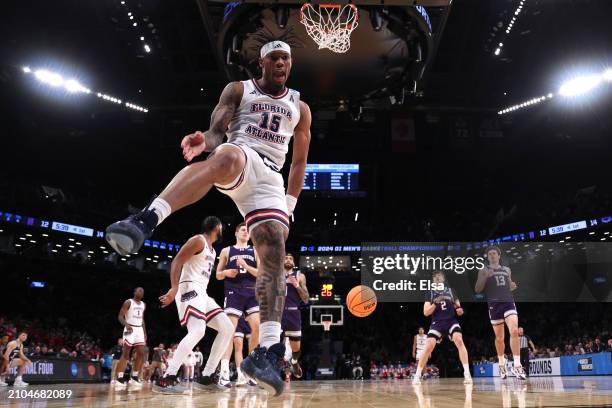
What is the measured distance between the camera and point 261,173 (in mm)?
3383

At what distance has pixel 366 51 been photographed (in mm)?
14773

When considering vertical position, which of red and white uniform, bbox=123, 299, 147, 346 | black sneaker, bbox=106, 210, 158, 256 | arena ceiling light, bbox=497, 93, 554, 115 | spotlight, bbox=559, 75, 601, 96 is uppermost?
arena ceiling light, bbox=497, 93, 554, 115

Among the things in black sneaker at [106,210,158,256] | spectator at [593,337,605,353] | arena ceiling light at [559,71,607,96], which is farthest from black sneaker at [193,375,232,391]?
arena ceiling light at [559,71,607,96]

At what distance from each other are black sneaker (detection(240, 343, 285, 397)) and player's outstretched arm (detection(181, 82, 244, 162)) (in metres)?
1.20

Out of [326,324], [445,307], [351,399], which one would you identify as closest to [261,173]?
[351,399]

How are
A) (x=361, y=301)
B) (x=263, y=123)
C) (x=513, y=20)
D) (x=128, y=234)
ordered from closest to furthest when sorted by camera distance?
(x=128, y=234), (x=263, y=123), (x=513, y=20), (x=361, y=301)

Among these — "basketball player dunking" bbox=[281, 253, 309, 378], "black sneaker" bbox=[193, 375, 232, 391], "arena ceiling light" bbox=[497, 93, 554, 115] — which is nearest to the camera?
"black sneaker" bbox=[193, 375, 232, 391]

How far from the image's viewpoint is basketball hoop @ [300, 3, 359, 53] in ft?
37.8

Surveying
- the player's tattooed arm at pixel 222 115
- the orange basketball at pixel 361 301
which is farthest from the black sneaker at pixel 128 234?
the orange basketball at pixel 361 301

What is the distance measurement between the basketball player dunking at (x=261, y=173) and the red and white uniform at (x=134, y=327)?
7518 mm

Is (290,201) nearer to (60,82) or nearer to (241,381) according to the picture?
(241,381)

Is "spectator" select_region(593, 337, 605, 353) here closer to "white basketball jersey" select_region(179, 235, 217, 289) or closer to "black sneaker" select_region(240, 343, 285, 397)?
"white basketball jersey" select_region(179, 235, 217, 289)

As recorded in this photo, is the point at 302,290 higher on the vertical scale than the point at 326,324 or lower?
higher

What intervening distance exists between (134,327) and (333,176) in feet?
59.1
